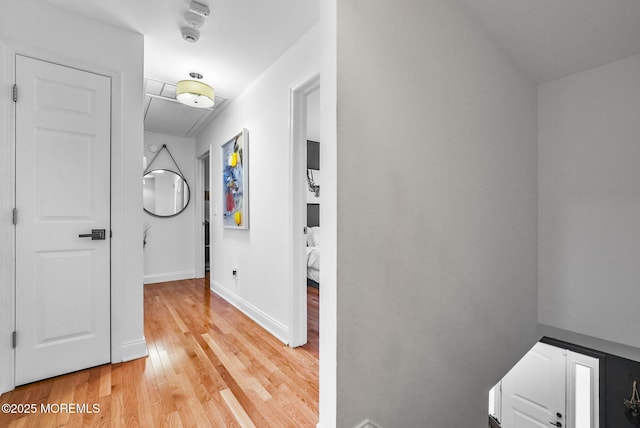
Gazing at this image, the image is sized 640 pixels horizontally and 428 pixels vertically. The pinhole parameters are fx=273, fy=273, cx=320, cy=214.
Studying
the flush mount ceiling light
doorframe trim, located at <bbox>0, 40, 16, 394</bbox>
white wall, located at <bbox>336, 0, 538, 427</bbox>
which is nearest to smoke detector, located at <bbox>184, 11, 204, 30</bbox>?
the flush mount ceiling light

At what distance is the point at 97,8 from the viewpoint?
1.87 metres

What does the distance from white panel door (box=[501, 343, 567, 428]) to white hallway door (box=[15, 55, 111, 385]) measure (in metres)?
2.98

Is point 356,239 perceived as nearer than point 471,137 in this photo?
Yes

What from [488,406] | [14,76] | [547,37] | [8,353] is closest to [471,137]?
[547,37]

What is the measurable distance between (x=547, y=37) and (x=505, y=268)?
1.63 m

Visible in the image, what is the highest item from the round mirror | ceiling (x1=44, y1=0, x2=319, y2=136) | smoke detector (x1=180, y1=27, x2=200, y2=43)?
ceiling (x1=44, y1=0, x2=319, y2=136)

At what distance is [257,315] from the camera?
2793mm

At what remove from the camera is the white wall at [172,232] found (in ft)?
14.5

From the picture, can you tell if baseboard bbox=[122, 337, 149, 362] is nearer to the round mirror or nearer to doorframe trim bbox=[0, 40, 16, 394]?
doorframe trim bbox=[0, 40, 16, 394]

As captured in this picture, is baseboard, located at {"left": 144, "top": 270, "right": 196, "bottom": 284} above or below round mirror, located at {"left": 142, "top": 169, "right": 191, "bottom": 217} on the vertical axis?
below

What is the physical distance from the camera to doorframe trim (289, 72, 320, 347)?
2.29m

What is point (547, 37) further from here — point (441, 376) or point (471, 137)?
point (441, 376)

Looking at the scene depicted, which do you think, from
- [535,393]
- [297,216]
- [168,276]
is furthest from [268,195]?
[168,276]

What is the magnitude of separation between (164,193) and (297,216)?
3239 mm
